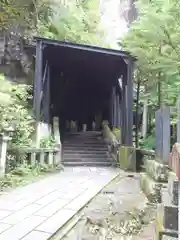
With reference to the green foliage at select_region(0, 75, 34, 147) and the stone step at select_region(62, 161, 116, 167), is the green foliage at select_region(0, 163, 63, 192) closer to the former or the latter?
the green foliage at select_region(0, 75, 34, 147)

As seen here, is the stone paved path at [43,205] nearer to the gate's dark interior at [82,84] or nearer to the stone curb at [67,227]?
the stone curb at [67,227]

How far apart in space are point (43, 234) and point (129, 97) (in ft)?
28.4

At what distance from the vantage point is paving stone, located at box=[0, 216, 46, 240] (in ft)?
10.4

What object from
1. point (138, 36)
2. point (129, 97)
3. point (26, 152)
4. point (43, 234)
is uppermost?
point (138, 36)

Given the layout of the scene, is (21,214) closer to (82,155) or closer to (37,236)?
(37,236)

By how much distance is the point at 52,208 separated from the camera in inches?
176

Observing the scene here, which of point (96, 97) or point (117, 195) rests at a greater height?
point (96, 97)

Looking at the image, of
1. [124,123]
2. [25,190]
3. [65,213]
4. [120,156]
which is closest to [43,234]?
[65,213]

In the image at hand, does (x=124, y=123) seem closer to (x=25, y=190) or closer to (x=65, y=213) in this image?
(x=25, y=190)

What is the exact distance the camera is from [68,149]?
11977mm

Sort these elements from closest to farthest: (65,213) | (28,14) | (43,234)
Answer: (43,234) → (65,213) → (28,14)

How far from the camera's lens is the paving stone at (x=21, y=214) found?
375 centimetres

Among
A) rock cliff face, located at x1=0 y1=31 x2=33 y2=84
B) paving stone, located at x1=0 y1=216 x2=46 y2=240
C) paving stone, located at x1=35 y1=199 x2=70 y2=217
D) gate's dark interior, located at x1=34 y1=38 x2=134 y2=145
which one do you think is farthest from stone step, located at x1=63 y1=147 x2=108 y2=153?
paving stone, located at x1=0 y1=216 x2=46 y2=240

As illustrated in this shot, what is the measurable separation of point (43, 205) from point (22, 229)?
124 centimetres
